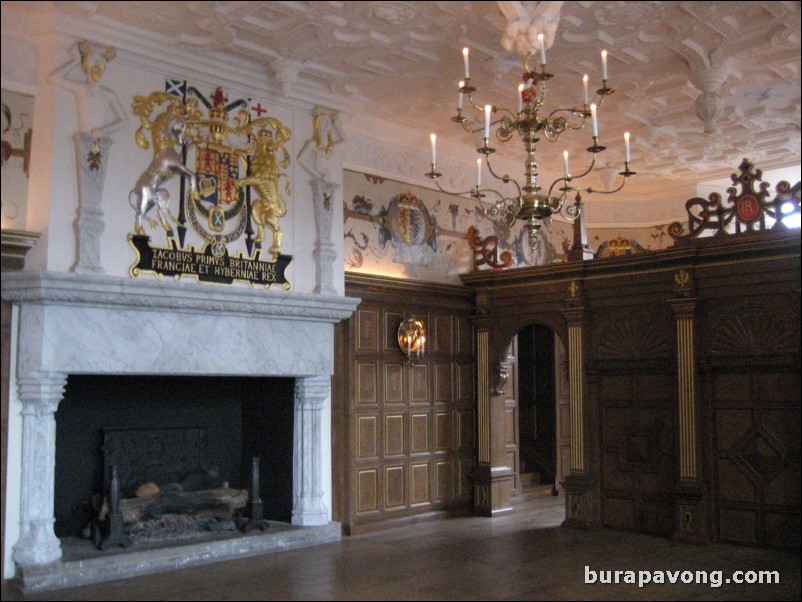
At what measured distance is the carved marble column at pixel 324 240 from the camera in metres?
8.18

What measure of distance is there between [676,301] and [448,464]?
3.14 m

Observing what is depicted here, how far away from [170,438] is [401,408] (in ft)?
8.10

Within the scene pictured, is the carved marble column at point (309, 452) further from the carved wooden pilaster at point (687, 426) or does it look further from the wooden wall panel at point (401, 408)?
the carved wooden pilaster at point (687, 426)

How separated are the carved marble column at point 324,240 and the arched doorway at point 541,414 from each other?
3734 millimetres

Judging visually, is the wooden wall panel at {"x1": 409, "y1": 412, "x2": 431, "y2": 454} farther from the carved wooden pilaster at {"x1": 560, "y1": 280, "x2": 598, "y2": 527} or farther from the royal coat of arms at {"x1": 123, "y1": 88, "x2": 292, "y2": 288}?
the royal coat of arms at {"x1": 123, "y1": 88, "x2": 292, "y2": 288}

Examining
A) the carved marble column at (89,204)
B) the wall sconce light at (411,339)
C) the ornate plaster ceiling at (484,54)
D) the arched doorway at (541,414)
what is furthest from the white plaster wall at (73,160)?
the arched doorway at (541,414)

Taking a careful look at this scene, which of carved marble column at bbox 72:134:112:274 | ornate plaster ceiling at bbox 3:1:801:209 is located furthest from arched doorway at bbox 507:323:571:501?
carved marble column at bbox 72:134:112:274

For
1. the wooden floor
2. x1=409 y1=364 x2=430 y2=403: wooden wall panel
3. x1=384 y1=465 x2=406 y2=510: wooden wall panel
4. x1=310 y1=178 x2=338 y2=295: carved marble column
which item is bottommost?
the wooden floor

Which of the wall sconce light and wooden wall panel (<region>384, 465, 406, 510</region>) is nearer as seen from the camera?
wooden wall panel (<region>384, 465, 406, 510</region>)

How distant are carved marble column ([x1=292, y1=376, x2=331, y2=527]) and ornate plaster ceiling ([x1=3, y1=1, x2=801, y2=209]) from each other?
9.11 feet

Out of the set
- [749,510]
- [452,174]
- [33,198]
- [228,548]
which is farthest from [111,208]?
[749,510]

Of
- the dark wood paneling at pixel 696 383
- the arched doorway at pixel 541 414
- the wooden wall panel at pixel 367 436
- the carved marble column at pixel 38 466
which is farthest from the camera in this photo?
the arched doorway at pixel 541 414

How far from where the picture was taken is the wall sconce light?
9172 millimetres

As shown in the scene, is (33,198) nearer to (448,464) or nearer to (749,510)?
(448,464)
